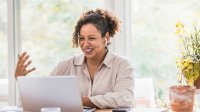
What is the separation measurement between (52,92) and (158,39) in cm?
164

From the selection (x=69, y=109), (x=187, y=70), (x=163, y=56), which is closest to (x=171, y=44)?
(x=163, y=56)

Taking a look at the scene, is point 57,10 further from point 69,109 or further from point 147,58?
point 69,109

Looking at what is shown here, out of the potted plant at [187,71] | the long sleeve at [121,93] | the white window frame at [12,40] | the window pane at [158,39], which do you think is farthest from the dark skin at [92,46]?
the white window frame at [12,40]

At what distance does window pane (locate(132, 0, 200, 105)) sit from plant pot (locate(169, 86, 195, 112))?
1.22 meters

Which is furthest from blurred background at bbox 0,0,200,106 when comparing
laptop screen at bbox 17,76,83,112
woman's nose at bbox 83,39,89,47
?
laptop screen at bbox 17,76,83,112

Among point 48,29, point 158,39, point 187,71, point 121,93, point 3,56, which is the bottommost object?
point 121,93

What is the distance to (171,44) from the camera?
3.23m

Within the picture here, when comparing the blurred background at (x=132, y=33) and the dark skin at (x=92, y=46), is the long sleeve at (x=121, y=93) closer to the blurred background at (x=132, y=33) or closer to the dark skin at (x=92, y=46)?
the dark skin at (x=92, y=46)

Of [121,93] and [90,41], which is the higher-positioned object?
[90,41]

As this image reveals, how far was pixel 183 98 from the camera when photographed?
2.01m

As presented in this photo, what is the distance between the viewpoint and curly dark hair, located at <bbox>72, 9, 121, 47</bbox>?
2615mm

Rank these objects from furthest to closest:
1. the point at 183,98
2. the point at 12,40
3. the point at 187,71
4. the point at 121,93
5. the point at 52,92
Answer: the point at 12,40 < the point at 187,71 < the point at 121,93 < the point at 183,98 < the point at 52,92

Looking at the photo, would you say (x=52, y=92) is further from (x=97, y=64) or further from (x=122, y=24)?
(x=122, y=24)

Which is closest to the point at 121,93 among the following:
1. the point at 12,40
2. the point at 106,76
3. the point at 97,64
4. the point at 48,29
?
the point at 106,76
